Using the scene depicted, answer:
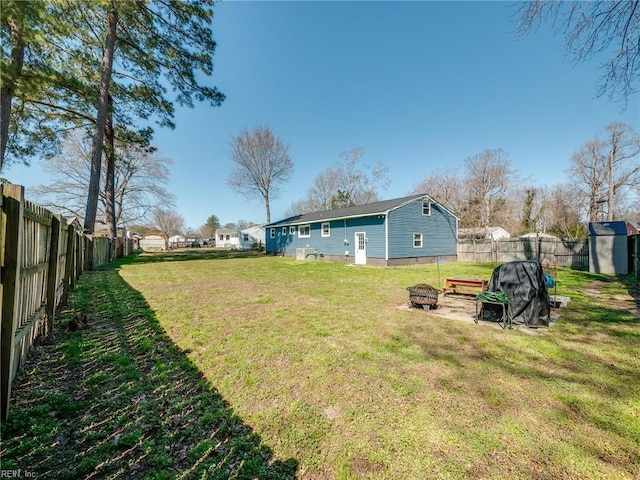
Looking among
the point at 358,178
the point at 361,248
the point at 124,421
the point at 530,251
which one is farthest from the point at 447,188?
the point at 124,421

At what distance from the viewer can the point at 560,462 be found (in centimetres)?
200

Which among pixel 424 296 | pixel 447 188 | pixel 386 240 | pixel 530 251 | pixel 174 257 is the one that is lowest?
pixel 424 296

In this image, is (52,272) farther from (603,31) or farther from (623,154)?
(623,154)

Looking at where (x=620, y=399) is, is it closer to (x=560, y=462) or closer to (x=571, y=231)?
(x=560, y=462)

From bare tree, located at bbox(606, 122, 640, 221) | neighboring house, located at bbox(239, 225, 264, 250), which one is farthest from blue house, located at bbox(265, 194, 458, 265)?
neighboring house, located at bbox(239, 225, 264, 250)

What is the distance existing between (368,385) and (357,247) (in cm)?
1427

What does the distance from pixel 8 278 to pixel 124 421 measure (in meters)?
1.57

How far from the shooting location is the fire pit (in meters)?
6.08

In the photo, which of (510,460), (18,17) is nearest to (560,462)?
(510,460)

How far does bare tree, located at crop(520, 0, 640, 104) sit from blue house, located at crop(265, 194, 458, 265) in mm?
10683

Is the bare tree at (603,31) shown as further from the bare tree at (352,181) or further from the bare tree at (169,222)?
the bare tree at (169,222)

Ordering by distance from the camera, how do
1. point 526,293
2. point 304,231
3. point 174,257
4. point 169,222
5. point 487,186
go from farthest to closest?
point 169,222 < point 487,186 < point 174,257 < point 304,231 < point 526,293

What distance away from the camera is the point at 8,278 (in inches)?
83.8

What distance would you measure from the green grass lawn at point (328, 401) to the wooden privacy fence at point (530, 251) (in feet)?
41.8
